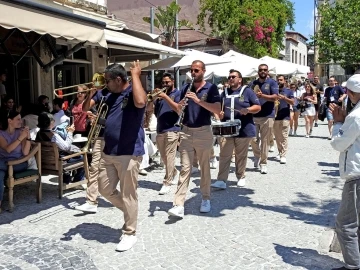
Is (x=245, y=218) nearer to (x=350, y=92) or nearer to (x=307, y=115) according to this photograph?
(x=350, y=92)

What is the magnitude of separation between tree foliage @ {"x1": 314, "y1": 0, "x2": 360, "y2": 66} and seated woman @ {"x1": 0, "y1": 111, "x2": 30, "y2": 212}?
83.2ft

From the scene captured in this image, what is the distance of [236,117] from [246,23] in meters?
22.2

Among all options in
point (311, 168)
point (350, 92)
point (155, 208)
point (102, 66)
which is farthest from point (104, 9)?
point (350, 92)

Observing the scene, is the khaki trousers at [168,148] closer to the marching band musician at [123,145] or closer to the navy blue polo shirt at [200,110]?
the navy blue polo shirt at [200,110]

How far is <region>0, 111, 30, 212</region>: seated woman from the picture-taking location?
573cm

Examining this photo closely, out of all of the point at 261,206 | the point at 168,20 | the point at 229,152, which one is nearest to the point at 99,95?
the point at 229,152

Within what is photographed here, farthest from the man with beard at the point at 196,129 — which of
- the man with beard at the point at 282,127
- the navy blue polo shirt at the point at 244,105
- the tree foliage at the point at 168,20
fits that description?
the tree foliage at the point at 168,20

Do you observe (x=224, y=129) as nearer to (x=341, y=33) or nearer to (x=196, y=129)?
(x=196, y=129)

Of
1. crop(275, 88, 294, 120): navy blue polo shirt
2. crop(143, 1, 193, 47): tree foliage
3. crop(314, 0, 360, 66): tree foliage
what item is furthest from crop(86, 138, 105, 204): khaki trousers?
crop(314, 0, 360, 66): tree foliage

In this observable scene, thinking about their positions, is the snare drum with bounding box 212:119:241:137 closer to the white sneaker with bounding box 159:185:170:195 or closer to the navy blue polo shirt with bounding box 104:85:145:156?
the white sneaker with bounding box 159:185:170:195

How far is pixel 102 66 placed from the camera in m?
12.3

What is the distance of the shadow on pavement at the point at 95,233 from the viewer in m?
4.82

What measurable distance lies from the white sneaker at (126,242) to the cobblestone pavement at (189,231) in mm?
67

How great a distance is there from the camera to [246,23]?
2797 cm
